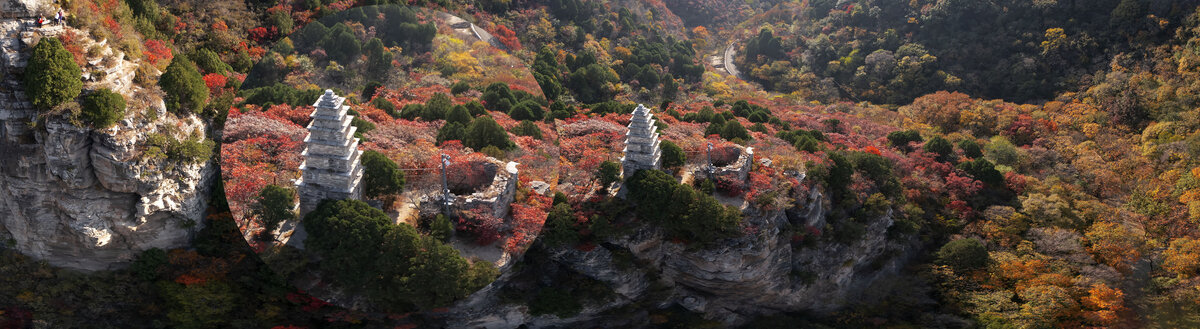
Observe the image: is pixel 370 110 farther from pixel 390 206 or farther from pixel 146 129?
pixel 146 129

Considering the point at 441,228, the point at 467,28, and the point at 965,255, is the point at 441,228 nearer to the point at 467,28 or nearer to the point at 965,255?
the point at 467,28

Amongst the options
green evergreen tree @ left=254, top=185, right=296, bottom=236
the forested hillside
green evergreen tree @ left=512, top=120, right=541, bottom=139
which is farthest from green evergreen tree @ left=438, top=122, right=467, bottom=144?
green evergreen tree @ left=254, top=185, right=296, bottom=236

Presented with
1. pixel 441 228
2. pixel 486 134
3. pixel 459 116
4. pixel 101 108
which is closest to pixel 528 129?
pixel 486 134

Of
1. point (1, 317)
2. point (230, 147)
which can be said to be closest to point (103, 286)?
point (1, 317)

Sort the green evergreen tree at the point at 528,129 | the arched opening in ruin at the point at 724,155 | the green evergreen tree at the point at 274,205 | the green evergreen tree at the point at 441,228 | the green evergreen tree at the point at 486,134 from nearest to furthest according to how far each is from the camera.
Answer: the green evergreen tree at the point at 274,205 < the green evergreen tree at the point at 441,228 < the green evergreen tree at the point at 486,134 < the green evergreen tree at the point at 528,129 < the arched opening in ruin at the point at 724,155

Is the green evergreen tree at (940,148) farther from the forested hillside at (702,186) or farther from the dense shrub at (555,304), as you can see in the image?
the dense shrub at (555,304)

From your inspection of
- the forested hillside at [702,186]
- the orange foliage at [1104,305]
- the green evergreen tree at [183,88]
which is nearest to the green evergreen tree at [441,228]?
the forested hillside at [702,186]

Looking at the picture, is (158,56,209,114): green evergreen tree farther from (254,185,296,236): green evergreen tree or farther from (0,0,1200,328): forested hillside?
(254,185,296,236): green evergreen tree
